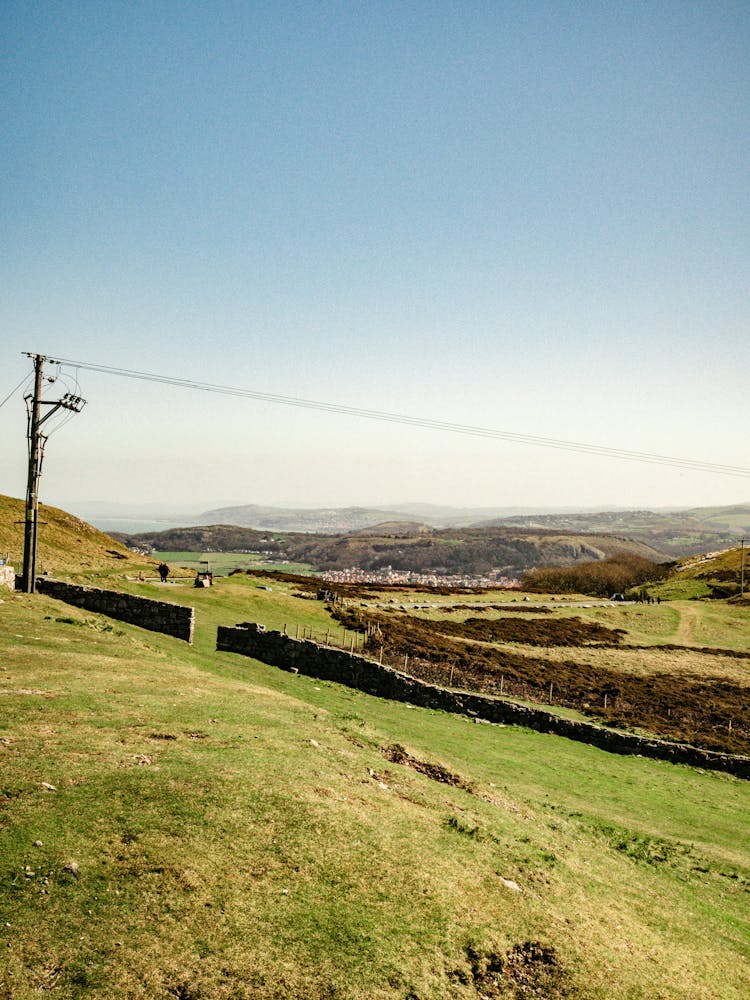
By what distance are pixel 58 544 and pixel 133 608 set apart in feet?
119

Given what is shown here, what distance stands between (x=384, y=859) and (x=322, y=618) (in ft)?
141

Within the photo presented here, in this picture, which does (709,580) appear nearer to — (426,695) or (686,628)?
(686,628)

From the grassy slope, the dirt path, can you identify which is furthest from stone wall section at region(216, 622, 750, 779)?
the dirt path

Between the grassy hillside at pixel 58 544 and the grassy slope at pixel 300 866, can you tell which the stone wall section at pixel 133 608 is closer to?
the grassy slope at pixel 300 866

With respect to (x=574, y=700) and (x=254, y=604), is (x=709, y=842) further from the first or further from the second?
(x=254, y=604)

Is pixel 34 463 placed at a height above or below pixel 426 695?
above

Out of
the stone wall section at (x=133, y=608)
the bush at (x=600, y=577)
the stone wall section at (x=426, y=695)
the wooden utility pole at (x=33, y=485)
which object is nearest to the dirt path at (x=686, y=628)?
the stone wall section at (x=426, y=695)

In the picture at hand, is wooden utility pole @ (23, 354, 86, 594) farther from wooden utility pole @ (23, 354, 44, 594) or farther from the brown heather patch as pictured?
the brown heather patch

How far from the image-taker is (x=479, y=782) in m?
17.8

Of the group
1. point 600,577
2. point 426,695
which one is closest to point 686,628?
point 426,695

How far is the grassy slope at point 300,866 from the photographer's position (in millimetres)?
7887

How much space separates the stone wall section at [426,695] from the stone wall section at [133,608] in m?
2.79

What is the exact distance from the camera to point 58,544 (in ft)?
205

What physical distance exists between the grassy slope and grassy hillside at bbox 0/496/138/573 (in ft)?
115
